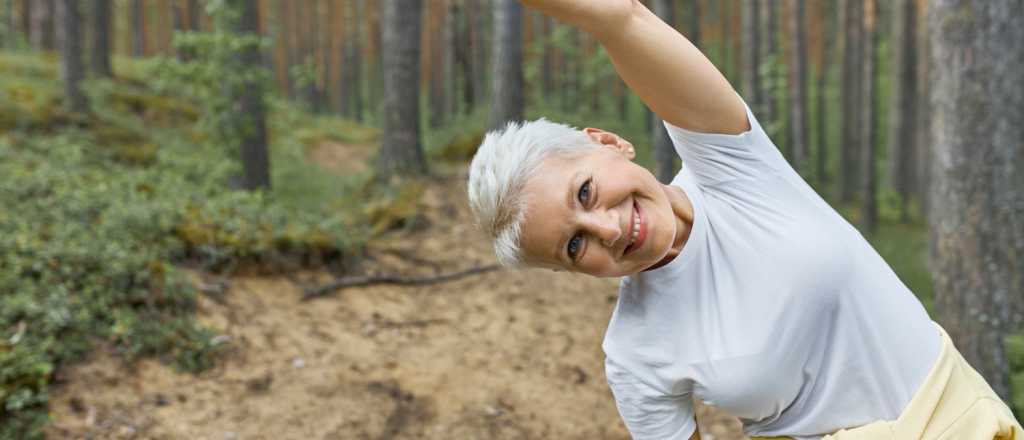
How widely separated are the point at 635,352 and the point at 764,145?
507 mm

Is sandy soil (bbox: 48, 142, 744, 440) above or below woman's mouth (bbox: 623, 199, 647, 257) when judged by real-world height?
below

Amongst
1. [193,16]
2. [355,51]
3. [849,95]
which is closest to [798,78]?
[849,95]

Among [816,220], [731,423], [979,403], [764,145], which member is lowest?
[731,423]

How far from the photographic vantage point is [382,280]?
7.02m

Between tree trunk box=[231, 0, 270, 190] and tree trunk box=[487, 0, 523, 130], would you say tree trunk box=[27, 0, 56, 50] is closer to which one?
tree trunk box=[231, 0, 270, 190]

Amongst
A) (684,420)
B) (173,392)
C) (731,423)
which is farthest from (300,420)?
(684,420)

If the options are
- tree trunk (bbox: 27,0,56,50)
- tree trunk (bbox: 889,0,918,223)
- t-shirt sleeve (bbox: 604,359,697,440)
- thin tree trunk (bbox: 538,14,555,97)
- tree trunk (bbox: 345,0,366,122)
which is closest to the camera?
t-shirt sleeve (bbox: 604,359,697,440)

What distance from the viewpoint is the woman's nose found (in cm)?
155

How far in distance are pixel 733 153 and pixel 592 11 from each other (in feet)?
1.41

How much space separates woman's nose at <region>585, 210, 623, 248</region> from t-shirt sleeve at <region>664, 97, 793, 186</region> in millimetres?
244

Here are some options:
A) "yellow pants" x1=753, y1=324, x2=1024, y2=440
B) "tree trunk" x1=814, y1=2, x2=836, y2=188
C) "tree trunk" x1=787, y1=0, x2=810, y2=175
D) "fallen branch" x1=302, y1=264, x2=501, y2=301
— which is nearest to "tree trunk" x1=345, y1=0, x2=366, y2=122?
"tree trunk" x1=814, y1=2, x2=836, y2=188

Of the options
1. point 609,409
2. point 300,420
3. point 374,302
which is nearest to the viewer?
point 300,420

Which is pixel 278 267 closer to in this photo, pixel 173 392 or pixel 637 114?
pixel 173 392

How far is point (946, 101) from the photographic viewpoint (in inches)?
172
